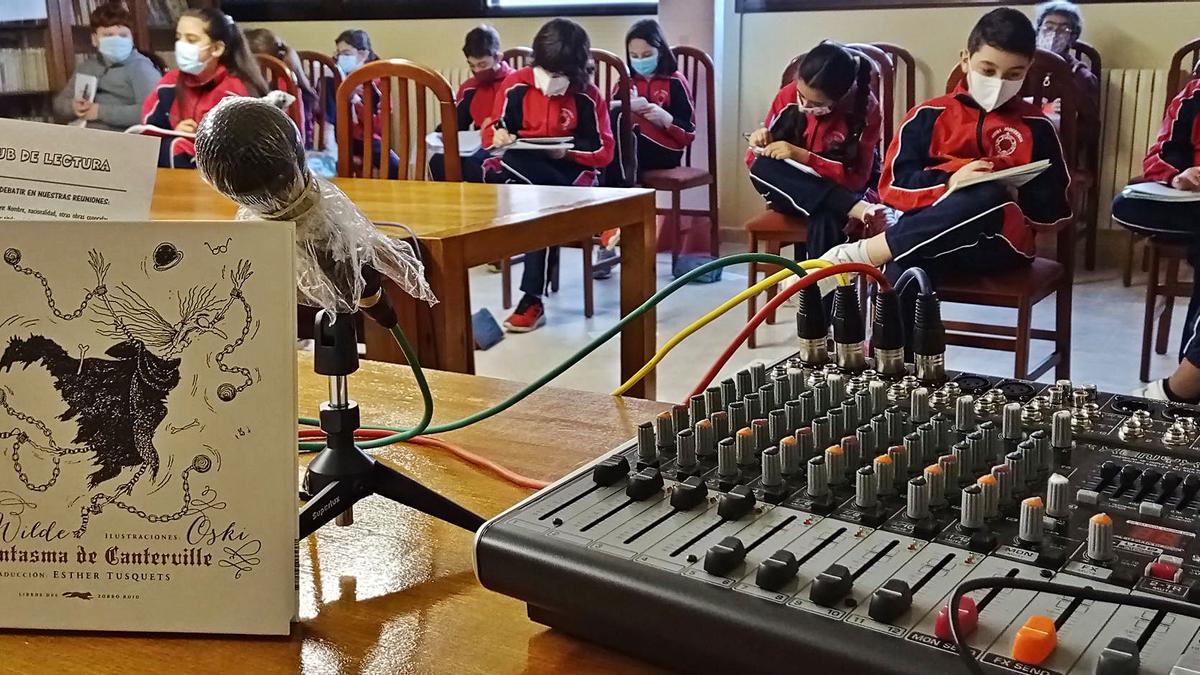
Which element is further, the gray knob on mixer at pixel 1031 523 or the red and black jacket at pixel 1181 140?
the red and black jacket at pixel 1181 140

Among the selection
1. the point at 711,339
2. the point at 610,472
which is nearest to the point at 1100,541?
the point at 610,472

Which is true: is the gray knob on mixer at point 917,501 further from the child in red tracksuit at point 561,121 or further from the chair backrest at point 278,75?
the child in red tracksuit at point 561,121

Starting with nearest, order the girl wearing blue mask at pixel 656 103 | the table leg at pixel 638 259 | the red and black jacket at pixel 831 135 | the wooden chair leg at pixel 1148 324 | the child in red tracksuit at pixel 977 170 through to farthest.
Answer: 1. the table leg at pixel 638 259
2. the child in red tracksuit at pixel 977 170
3. the wooden chair leg at pixel 1148 324
4. the red and black jacket at pixel 831 135
5. the girl wearing blue mask at pixel 656 103

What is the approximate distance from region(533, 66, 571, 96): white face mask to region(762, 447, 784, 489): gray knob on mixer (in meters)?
3.57

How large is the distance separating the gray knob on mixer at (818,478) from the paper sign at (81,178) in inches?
14.4

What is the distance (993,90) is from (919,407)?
7.31ft

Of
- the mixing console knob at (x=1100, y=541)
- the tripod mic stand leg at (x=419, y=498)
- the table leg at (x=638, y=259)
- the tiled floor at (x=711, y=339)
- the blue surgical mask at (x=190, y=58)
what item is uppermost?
the blue surgical mask at (x=190, y=58)

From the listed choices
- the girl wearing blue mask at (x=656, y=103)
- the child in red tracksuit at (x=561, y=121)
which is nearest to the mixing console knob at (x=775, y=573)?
the child in red tracksuit at (x=561, y=121)

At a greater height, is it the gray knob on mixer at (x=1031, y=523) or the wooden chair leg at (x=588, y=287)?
the gray knob on mixer at (x=1031, y=523)

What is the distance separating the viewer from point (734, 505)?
56cm

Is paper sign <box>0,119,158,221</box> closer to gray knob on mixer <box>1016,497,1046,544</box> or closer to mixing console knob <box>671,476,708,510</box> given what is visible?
mixing console knob <box>671,476,708,510</box>

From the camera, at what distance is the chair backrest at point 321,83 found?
4.62 m

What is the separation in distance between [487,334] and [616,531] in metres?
3.00

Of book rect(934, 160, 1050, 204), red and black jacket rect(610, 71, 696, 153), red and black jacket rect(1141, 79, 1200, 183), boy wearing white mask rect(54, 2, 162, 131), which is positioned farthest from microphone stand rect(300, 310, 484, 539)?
boy wearing white mask rect(54, 2, 162, 131)
